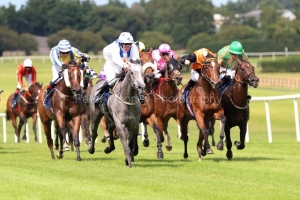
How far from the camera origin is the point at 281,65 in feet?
209

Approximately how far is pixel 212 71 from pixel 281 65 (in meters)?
50.9

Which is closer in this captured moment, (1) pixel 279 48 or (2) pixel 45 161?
(2) pixel 45 161

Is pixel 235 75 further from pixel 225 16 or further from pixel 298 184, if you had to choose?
pixel 225 16

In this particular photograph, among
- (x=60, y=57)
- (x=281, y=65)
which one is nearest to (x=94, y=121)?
(x=60, y=57)

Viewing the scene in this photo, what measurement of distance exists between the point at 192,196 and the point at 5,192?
2144mm

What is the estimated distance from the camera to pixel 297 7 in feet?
374

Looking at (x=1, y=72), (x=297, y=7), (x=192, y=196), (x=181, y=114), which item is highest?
(x=297, y=7)

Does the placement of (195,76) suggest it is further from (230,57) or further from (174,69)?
(174,69)

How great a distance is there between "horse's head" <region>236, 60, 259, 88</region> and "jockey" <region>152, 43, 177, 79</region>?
2209 mm

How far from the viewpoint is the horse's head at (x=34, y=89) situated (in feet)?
75.6

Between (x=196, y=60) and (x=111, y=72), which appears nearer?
(x=111, y=72)

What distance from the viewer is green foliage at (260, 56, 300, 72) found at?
63.3 m

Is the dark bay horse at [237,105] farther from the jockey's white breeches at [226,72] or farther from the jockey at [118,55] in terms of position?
the jockey at [118,55]

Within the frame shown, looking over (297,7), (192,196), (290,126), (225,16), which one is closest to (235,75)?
(192,196)
